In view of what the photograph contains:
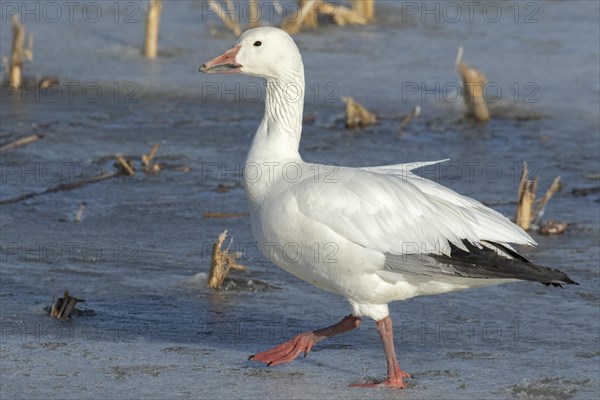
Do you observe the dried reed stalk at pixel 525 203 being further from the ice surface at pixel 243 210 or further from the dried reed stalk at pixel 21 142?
the dried reed stalk at pixel 21 142

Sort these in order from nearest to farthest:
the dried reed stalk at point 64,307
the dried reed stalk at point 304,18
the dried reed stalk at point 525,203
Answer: the dried reed stalk at point 64,307
the dried reed stalk at point 525,203
the dried reed stalk at point 304,18

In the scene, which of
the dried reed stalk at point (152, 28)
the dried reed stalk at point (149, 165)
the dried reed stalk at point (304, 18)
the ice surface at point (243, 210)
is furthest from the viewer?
the dried reed stalk at point (304, 18)

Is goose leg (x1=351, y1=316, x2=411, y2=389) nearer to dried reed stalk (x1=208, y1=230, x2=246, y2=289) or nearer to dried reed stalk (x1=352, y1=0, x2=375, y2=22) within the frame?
dried reed stalk (x1=208, y1=230, x2=246, y2=289)

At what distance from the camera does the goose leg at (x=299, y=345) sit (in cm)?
488

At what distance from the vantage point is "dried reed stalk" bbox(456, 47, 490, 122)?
30.8ft

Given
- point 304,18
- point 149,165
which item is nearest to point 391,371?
point 149,165

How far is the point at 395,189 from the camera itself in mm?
4844

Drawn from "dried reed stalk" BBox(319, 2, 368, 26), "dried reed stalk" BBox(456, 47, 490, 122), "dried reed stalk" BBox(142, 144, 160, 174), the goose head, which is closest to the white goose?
the goose head

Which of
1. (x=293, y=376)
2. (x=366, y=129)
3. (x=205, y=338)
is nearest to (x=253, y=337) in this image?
(x=205, y=338)

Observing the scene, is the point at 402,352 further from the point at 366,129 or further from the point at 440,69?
the point at 440,69

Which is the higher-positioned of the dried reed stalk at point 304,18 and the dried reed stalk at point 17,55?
the dried reed stalk at point 304,18

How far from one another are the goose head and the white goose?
18.4 inches

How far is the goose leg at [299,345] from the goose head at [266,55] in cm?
118

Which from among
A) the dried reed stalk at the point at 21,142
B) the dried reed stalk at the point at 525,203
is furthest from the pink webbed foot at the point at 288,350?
the dried reed stalk at the point at 21,142
